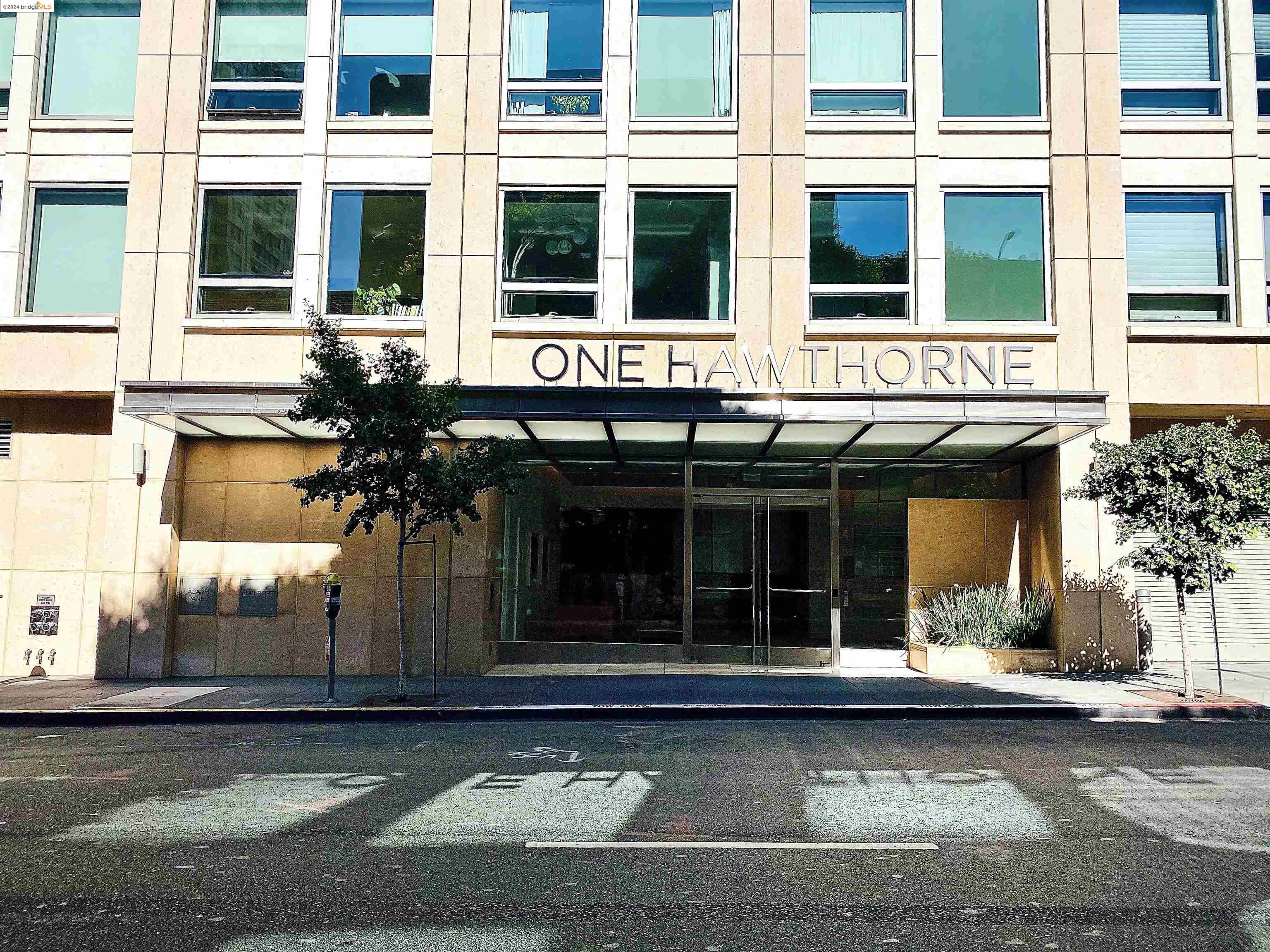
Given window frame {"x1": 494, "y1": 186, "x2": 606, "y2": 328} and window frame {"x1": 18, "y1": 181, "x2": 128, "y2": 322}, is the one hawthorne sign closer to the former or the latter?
window frame {"x1": 494, "y1": 186, "x2": 606, "y2": 328}

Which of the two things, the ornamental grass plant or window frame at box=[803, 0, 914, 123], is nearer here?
the ornamental grass plant

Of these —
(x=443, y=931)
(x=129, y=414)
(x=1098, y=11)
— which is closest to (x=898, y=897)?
(x=443, y=931)

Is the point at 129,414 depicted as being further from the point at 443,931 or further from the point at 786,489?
the point at 443,931

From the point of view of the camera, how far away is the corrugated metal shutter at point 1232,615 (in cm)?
1608

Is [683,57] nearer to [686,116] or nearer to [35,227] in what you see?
[686,116]

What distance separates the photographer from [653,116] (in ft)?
52.6

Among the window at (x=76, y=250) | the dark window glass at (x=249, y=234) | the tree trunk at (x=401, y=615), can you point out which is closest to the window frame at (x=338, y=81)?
the dark window glass at (x=249, y=234)

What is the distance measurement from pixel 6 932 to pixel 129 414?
10.3 meters

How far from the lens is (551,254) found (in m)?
15.8

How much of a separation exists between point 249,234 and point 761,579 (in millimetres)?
9798

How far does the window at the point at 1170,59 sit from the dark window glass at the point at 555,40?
8.38m

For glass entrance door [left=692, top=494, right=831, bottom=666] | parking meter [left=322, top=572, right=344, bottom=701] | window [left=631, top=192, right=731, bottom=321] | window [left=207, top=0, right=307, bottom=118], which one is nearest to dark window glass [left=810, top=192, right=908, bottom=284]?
window [left=631, top=192, right=731, bottom=321]

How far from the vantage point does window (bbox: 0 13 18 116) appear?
16.3m

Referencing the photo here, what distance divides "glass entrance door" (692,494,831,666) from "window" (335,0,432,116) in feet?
26.2
